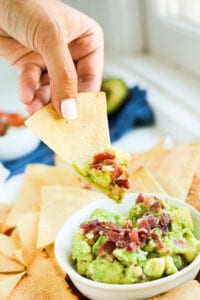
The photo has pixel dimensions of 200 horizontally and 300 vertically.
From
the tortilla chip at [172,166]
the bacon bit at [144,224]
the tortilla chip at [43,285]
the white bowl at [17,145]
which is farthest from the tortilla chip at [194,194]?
the white bowl at [17,145]

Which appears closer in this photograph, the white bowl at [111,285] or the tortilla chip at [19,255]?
the white bowl at [111,285]

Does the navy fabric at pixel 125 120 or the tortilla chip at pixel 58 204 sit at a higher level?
the tortilla chip at pixel 58 204

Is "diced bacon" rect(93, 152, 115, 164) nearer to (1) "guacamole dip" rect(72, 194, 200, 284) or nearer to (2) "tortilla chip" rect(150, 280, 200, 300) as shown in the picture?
(1) "guacamole dip" rect(72, 194, 200, 284)

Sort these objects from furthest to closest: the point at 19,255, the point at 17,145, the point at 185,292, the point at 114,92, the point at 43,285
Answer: the point at 114,92 < the point at 17,145 < the point at 19,255 < the point at 43,285 < the point at 185,292

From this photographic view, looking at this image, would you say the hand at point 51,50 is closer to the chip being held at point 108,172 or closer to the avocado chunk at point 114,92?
the chip being held at point 108,172

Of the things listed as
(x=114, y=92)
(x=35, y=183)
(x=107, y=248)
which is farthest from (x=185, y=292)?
(x=114, y=92)

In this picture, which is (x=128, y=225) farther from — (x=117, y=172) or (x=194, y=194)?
(x=194, y=194)
